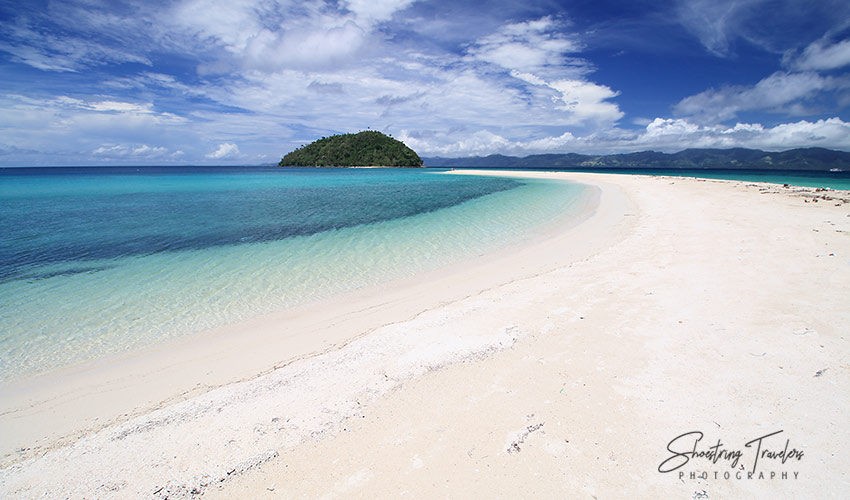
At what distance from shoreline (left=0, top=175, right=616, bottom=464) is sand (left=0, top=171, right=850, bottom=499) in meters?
0.04

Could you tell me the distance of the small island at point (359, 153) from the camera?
167500mm

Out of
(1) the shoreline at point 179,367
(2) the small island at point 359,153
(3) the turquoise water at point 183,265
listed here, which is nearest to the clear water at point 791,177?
(3) the turquoise water at point 183,265

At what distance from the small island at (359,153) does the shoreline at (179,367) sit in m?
166

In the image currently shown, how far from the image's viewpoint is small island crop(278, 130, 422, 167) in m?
168

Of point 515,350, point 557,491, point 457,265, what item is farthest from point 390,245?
point 557,491

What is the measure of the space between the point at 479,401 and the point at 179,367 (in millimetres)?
4520

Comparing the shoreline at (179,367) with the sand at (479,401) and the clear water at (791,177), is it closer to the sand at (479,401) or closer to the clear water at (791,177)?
the sand at (479,401)

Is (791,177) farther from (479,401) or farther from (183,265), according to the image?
(183,265)

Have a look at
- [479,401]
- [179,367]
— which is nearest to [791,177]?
[479,401]

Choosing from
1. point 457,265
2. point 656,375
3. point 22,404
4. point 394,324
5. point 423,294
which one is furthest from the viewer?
point 457,265

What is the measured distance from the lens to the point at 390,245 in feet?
42.2

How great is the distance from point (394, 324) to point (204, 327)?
3666 millimetres

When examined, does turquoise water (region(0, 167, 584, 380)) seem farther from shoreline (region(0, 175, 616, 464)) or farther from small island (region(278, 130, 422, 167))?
small island (region(278, 130, 422, 167))

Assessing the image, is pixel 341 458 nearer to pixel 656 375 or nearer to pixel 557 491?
pixel 557 491
